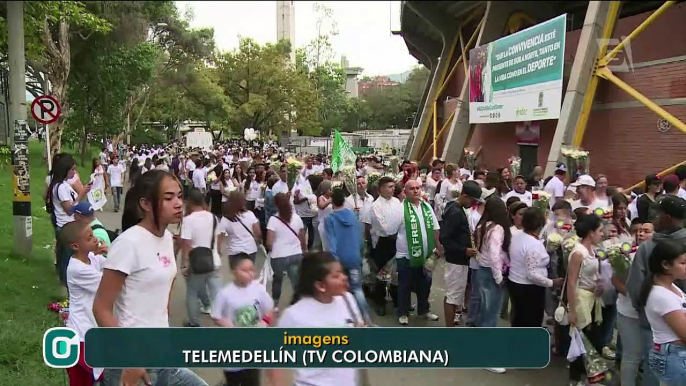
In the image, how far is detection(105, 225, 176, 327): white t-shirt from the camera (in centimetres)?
226

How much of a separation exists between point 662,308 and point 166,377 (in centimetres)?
262

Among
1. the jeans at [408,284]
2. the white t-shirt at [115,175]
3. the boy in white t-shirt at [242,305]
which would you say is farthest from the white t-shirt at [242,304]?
the white t-shirt at [115,175]

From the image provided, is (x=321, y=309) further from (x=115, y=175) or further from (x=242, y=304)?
(x=115, y=175)

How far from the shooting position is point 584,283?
4352mm

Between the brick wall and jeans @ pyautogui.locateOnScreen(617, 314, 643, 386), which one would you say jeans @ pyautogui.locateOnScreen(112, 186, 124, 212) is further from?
jeans @ pyautogui.locateOnScreen(617, 314, 643, 386)

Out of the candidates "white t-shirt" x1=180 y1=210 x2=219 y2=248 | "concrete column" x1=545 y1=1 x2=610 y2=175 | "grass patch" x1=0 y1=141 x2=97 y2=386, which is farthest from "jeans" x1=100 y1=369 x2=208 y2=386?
"concrete column" x1=545 y1=1 x2=610 y2=175

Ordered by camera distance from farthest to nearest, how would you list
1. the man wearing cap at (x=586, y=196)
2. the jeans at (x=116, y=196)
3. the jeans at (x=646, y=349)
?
1. the jeans at (x=116, y=196)
2. the man wearing cap at (x=586, y=196)
3. the jeans at (x=646, y=349)

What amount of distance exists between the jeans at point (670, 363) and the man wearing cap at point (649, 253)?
0.50ft

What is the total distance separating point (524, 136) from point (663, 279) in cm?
1398

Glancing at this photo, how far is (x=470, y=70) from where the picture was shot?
18.3 meters

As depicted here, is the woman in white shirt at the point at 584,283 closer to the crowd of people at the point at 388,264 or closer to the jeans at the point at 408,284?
the crowd of people at the point at 388,264

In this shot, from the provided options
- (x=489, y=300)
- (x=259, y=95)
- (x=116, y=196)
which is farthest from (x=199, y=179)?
(x=259, y=95)

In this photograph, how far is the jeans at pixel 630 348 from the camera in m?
3.84

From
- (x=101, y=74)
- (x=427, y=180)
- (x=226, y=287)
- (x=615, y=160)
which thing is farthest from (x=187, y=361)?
(x=101, y=74)
